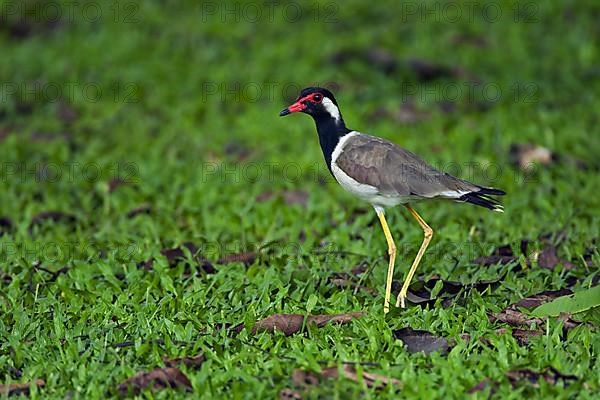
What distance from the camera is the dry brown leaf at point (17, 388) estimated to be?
13.5 feet

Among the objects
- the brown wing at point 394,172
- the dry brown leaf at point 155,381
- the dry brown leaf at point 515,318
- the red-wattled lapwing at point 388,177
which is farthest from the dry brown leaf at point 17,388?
the dry brown leaf at point 515,318

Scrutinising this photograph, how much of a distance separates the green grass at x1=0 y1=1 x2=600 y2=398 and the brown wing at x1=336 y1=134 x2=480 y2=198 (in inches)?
23.1

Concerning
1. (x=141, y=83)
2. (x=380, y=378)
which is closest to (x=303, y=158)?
(x=141, y=83)

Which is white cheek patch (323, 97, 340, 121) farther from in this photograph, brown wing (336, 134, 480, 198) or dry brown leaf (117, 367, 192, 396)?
dry brown leaf (117, 367, 192, 396)

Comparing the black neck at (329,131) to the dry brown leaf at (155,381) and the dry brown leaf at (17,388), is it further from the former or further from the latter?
the dry brown leaf at (17,388)

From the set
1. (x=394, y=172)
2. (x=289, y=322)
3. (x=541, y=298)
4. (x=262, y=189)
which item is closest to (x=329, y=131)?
(x=394, y=172)

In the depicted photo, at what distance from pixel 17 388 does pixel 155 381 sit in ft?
1.92

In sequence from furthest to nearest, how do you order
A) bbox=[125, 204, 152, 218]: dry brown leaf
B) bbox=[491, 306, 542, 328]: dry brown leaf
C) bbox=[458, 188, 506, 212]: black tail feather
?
bbox=[125, 204, 152, 218]: dry brown leaf → bbox=[458, 188, 506, 212]: black tail feather → bbox=[491, 306, 542, 328]: dry brown leaf

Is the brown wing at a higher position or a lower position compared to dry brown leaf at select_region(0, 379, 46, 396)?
higher

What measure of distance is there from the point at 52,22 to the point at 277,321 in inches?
312

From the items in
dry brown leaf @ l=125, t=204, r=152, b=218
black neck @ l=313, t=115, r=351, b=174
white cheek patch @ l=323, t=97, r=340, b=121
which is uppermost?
white cheek patch @ l=323, t=97, r=340, b=121

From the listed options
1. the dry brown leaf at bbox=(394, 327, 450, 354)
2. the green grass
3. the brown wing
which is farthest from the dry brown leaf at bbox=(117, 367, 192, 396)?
the brown wing

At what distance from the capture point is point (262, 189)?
7465 millimetres

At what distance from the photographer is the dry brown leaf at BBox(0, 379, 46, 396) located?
4113 mm
